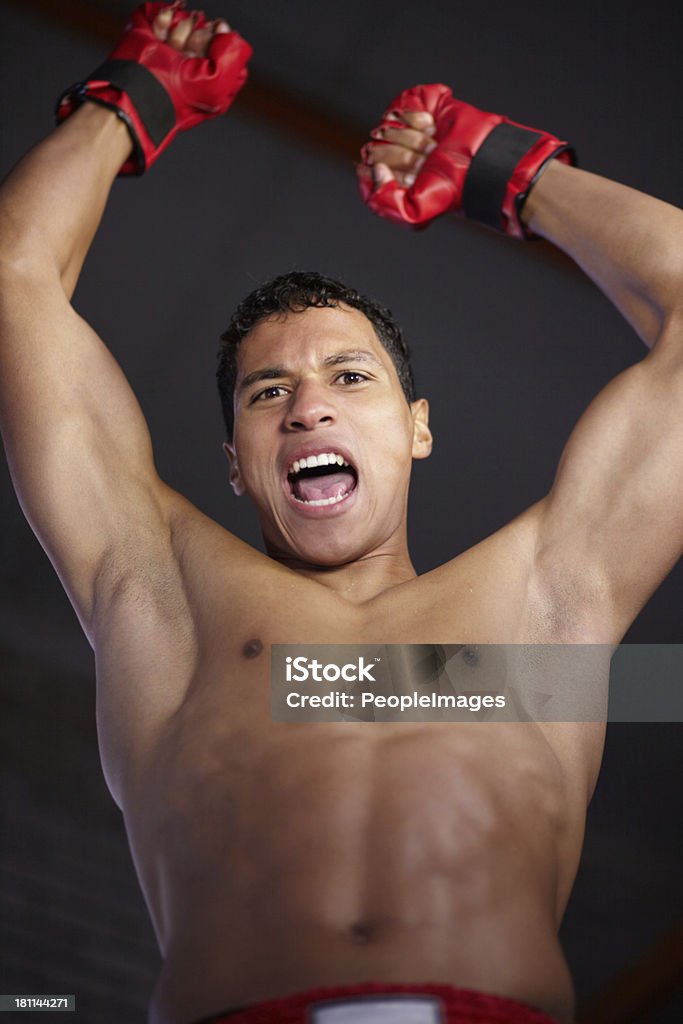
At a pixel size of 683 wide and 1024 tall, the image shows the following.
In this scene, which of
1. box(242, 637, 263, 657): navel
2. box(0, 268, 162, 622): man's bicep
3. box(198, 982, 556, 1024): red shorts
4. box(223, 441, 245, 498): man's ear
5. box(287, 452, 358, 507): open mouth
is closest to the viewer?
box(198, 982, 556, 1024): red shorts

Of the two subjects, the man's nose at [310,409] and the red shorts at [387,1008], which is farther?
the man's nose at [310,409]

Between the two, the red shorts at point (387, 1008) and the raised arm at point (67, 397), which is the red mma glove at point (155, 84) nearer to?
the raised arm at point (67, 397)

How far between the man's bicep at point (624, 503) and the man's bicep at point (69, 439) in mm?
447

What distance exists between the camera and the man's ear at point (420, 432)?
158cm

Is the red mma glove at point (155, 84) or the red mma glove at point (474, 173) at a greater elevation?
the red mma glove at point (155, 84)

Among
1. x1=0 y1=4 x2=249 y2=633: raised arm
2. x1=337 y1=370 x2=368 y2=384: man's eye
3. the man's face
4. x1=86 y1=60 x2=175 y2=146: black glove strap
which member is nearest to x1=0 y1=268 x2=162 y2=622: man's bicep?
x1=0 y1=4 x2=249 y2=633: raised arm

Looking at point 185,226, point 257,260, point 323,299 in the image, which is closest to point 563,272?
point 257,260

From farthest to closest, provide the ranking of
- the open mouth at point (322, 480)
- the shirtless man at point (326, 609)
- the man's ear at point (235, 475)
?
the man's ear at point (235, 475)
the open mouth at point (322, 480)
the shirtless man at point (326, 609)

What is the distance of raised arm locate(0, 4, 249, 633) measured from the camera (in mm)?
1262

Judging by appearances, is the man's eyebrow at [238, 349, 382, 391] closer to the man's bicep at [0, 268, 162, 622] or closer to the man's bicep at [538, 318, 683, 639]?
the man's bicep at [0, 268, 162, 622]

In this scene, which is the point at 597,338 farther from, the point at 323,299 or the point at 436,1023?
the point at 436,1023

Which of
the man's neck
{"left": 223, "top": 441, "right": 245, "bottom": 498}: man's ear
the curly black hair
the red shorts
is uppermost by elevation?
the curly black hair

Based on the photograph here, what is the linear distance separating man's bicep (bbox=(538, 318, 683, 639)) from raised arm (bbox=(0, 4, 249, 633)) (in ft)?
1.43

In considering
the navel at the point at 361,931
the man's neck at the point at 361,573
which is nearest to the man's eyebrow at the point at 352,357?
the man's neck at the point at 361,573
